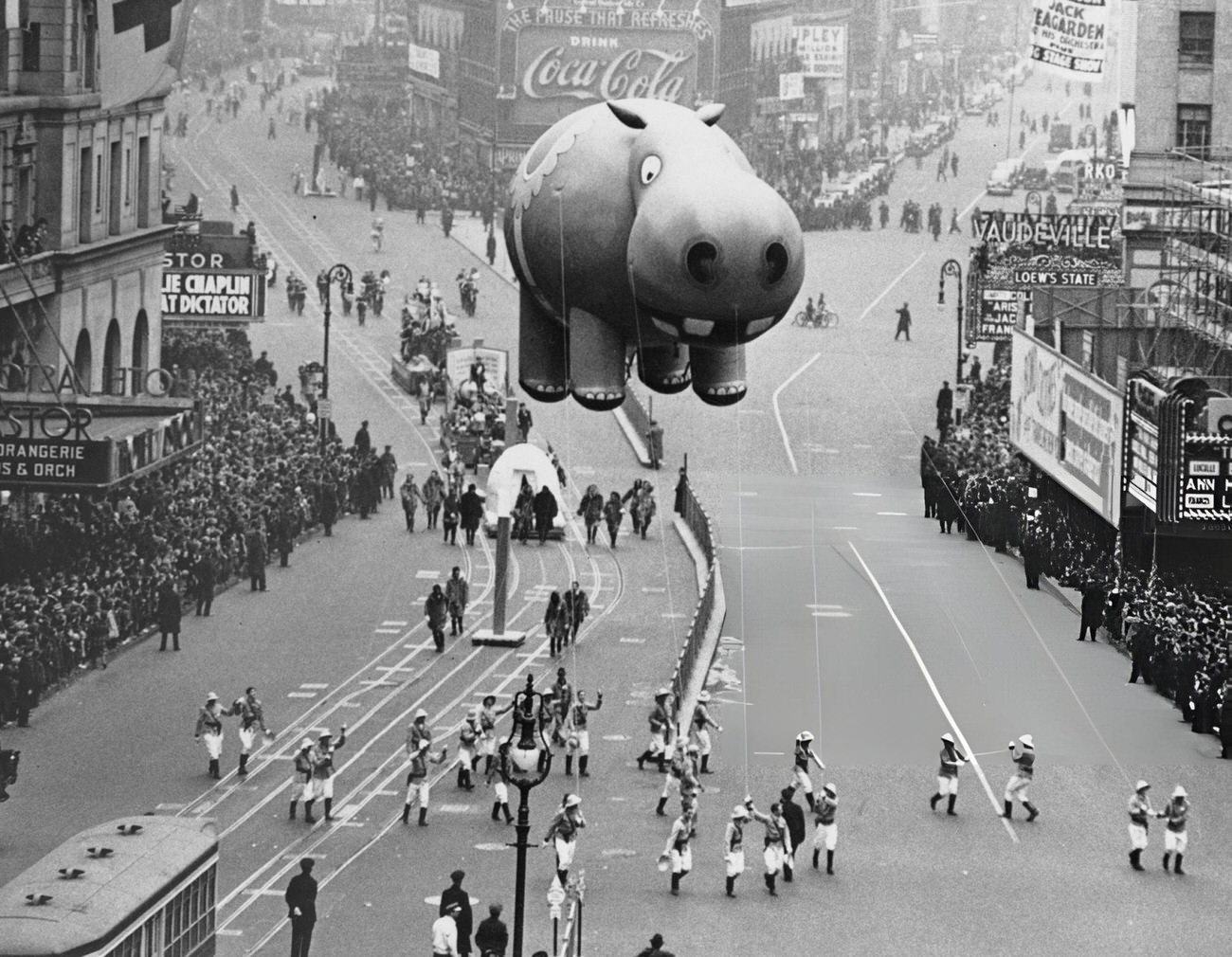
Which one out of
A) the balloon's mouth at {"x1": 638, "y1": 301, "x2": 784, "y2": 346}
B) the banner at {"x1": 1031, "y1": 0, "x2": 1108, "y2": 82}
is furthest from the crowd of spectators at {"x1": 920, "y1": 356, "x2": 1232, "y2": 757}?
the balloon's mouth at {"x1": 638, "y1": 301, "x2": 784, "y2": 346}

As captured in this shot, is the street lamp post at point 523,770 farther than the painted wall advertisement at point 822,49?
No

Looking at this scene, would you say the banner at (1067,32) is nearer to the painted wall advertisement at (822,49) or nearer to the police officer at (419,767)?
the police officer at (419,767)

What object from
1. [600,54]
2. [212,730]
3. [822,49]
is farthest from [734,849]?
[822,49]

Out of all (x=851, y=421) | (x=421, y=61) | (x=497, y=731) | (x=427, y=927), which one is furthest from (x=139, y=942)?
(x=421, y=61)

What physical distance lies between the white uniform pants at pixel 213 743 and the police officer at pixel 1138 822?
13544 mm

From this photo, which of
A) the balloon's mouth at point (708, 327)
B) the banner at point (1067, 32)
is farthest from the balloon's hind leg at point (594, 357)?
the banner at point (1067, 32)

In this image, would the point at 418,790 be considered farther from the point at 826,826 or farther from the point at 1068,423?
the point at 1068,423

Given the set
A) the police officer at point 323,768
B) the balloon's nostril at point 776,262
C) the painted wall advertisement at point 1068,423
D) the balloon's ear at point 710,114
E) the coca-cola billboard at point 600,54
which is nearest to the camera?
the balloon's nostril at point 776,262

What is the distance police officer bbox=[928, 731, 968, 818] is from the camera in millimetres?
39125

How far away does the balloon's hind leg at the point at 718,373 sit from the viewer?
20672mm

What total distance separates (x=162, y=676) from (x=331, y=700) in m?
3.00

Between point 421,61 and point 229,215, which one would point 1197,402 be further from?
point 421,61

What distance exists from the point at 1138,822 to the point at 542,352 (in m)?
18.4

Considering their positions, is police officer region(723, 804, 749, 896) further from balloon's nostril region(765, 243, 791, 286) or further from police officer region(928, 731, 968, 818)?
balloon's nostril region(765, 243, 791, 286)
